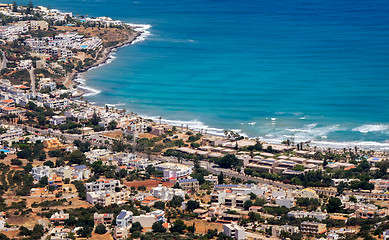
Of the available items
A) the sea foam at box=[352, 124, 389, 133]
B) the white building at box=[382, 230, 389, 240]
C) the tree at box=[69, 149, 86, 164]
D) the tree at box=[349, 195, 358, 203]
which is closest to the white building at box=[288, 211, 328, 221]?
the tree at box=[349, 195, 358, 203]

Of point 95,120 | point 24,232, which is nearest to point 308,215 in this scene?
point 24,232

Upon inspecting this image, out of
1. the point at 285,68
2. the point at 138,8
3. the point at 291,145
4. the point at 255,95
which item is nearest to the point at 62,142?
the point at 291,145

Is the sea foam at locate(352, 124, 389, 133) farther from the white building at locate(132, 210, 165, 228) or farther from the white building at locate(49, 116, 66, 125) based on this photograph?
the white building at locate(132, 210, 165, 228)

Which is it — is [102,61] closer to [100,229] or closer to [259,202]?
Result: [259,202]

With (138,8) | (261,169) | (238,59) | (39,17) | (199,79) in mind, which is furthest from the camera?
(138,8)

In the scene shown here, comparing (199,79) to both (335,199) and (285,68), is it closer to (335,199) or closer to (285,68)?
(285,68)

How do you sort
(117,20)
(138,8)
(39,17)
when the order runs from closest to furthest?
(39,17) → (117,20) → (138,8)
